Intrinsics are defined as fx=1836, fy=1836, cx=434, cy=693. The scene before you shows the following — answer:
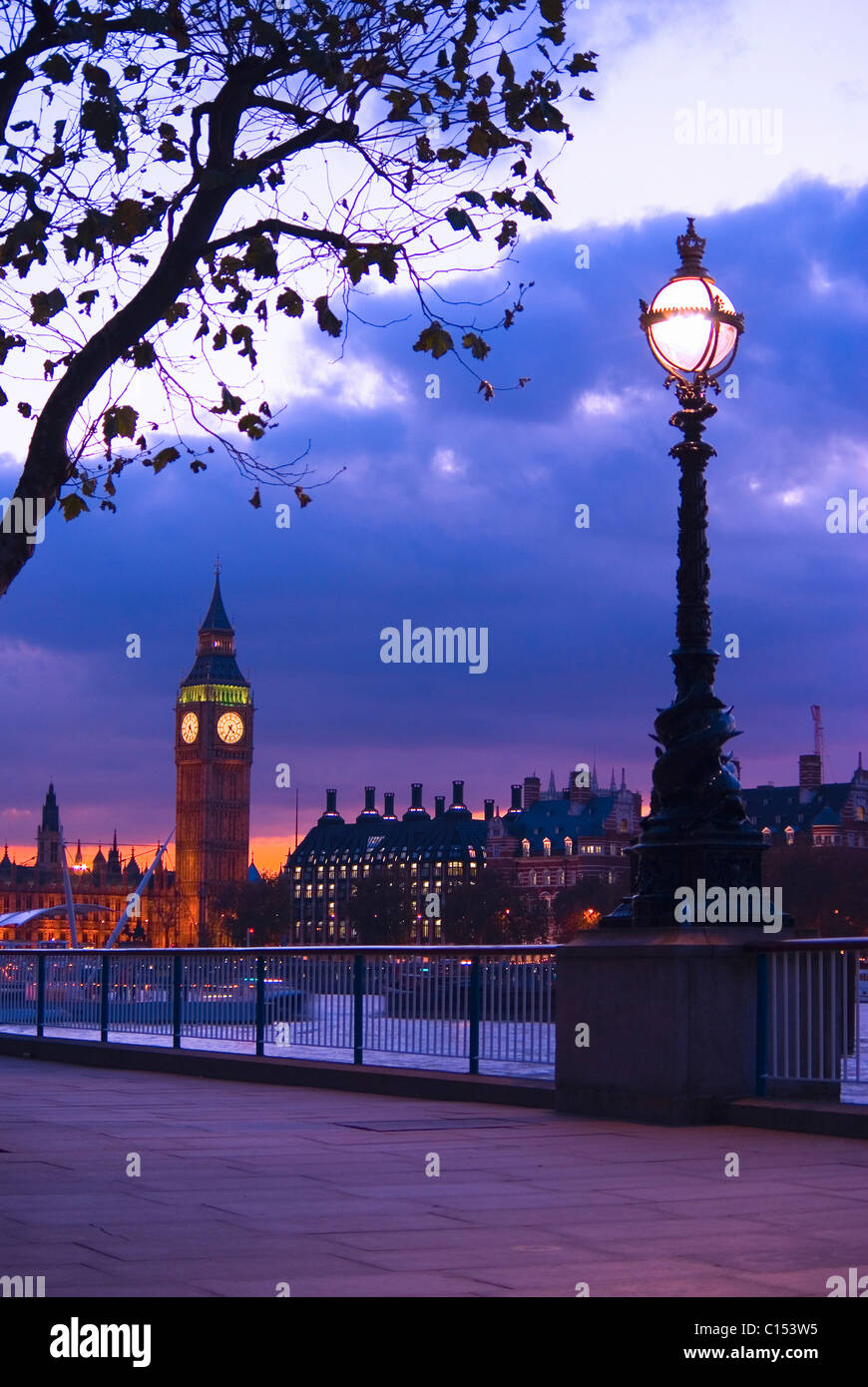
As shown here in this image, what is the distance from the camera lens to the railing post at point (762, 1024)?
11539mm

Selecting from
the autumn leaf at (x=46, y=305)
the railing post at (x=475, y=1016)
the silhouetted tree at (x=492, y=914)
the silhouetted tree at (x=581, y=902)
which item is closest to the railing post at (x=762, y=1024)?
the railing post at (x=475, y=1016)

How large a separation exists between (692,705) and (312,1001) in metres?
6.07

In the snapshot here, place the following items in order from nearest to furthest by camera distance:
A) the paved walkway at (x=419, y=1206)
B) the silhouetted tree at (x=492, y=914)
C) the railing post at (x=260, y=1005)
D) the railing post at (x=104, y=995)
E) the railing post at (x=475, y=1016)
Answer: the paved walkway at (x=419, y=1206) → the railing post at (x=475, y=1016) → the railing post at (x=260, y=1005) → the railing post at (x=104, y=995) → the silhouetted tree at (x=492, y=914)

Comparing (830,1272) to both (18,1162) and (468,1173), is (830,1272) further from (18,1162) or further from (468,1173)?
(18,1162)

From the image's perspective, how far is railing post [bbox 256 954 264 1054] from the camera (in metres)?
17.2

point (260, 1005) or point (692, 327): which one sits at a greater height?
point (692, 327)

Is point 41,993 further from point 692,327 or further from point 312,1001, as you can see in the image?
point 692,327

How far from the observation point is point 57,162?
10.5 meters

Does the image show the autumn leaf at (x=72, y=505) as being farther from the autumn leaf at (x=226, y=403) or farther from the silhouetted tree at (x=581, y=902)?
the silhouetted tree at (x=581, y=902)

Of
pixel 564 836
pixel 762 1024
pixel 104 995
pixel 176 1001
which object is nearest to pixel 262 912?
pixel 564 836

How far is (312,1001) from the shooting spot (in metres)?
16.7

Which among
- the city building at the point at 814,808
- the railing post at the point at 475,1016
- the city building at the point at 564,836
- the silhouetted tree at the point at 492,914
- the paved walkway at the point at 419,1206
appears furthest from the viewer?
the city building at the point at 564,836
